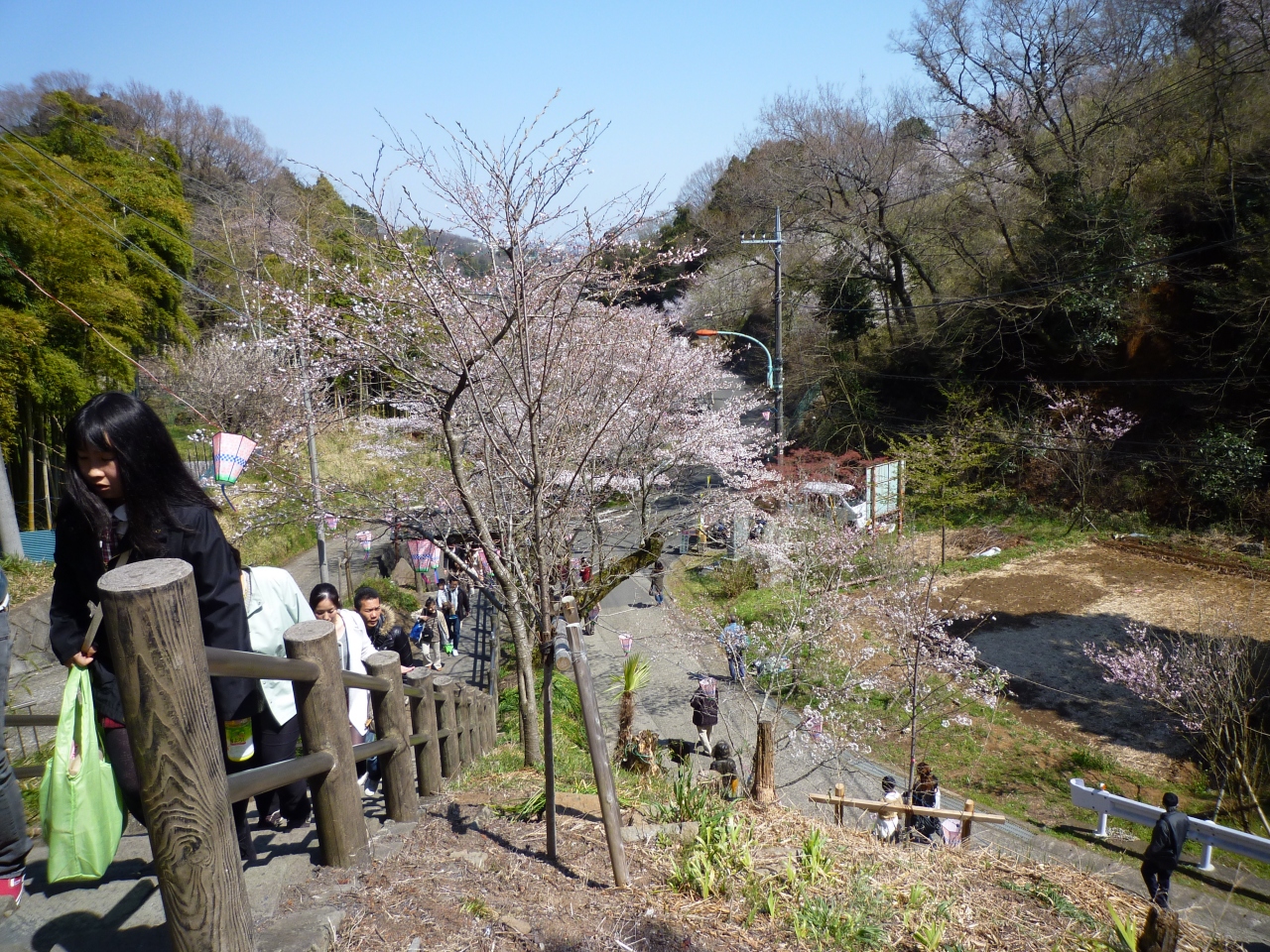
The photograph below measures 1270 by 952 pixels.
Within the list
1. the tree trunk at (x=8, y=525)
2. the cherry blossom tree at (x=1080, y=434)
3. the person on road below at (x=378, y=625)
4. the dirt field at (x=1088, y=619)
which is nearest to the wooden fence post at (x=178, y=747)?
the person on road below at (x=378, y=625)

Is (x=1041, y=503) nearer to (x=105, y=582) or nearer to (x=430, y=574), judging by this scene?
(x=430, y=574)

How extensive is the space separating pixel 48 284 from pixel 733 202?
25136 millimetres

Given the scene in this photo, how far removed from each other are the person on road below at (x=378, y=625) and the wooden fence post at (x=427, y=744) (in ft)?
1.02

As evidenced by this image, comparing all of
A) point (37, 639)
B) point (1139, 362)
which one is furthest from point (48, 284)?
point (1139, 362)

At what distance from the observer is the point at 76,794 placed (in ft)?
5.80

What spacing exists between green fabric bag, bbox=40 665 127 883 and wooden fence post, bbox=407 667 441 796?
6.89 ft

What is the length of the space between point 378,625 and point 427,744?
8.81ft

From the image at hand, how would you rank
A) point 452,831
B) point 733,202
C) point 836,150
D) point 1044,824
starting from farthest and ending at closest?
point 733,202 → point 836,150 → point 1044,824 → point 452,831

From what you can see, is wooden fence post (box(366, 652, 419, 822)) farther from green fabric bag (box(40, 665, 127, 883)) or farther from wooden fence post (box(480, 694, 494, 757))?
wooden fence post (box(480, 694, 494, 757))

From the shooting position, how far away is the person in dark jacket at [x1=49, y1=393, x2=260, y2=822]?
1897 mm

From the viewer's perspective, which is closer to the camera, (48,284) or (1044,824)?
(1044,824)

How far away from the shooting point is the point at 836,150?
79.9ft

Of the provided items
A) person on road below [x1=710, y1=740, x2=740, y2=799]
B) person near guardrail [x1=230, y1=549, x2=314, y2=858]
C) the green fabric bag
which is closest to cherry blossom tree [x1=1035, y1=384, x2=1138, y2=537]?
person on road below [x1=710, y1=740, x2=740, y2=799]

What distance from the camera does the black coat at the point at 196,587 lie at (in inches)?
75.5
